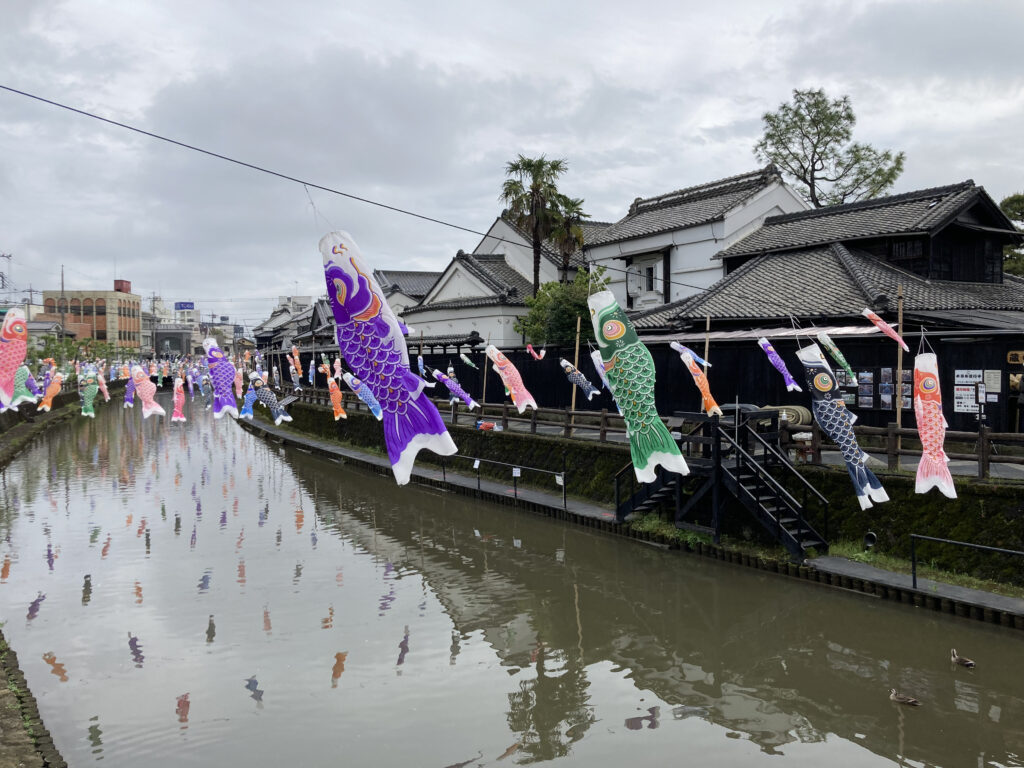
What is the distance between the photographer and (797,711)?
378 inches

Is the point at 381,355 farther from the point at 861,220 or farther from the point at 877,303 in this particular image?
the point at 861,220

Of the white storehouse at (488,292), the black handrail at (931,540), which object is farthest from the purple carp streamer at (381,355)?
the white storehouse at (488,292)

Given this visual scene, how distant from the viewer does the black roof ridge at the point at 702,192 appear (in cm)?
2995

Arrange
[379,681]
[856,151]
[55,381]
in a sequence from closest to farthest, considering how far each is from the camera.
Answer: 1. [379,681]
2. [856,151]
3. [55,381]

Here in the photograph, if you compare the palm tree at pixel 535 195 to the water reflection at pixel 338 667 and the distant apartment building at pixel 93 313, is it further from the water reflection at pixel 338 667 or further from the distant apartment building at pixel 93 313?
the distant apartment building at pixel 93 313

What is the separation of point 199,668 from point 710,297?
56.7 feet

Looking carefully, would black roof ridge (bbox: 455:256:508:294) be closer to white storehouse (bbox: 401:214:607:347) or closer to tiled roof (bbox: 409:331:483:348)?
white storehouse (bbox: 401:214:607:347)

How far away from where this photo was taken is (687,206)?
32.1 metres

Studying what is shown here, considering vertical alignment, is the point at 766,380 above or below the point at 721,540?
above

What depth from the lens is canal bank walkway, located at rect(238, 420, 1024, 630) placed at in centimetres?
1152

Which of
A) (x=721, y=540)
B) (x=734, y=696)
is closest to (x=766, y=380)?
(x=721, y=540)

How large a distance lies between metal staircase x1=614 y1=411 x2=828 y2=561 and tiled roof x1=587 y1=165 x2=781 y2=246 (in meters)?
14.7

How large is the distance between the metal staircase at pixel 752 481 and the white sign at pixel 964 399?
3775mm

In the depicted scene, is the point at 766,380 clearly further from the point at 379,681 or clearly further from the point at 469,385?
the point at 469,385
